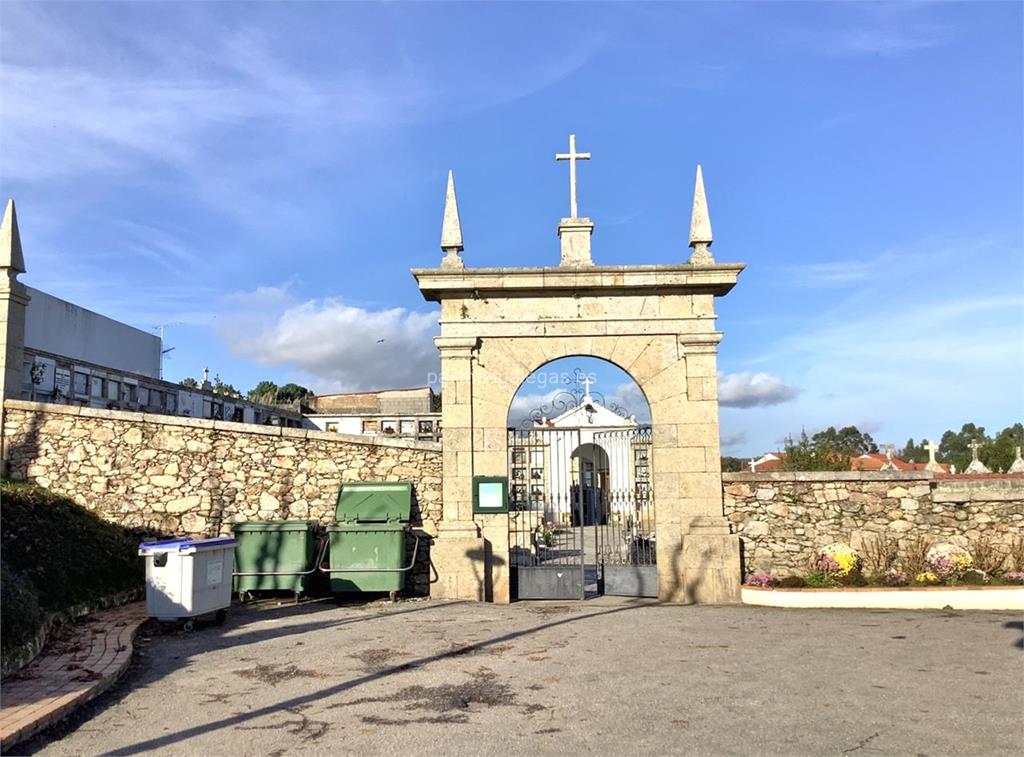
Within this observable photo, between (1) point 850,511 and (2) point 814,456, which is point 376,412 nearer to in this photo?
(2) point 814,456

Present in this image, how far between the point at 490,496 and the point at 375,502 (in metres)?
1.73

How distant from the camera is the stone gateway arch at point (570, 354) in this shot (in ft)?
38.8

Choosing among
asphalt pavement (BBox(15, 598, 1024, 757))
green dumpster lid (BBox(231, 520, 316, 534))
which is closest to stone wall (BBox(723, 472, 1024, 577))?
asphalt pavement (BBox(15, 598, 1024, 757))

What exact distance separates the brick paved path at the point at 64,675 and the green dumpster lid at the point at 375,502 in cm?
332

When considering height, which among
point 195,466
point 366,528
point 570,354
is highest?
point 570,354

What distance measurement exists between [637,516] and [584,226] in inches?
178

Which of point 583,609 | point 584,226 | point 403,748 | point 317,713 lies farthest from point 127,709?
point 584,226

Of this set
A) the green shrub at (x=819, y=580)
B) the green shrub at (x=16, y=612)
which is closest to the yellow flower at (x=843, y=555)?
the green shrub at (x=819, y=580)

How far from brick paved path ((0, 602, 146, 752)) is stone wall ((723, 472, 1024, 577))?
8.31 m

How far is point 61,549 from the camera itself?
34.9 ft

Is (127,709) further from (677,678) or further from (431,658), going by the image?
(677,678)

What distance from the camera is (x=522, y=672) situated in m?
7.07

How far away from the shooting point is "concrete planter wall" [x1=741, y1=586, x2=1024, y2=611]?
10.7 m

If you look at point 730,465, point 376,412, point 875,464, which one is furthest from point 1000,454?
point 376,412
